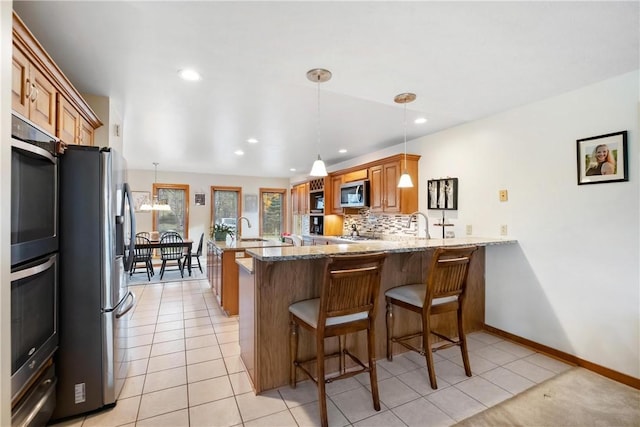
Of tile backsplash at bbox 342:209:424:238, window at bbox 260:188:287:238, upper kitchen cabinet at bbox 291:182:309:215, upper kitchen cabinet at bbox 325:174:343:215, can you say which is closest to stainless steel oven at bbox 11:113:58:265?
tile backsplash at bbox 342:209:424:238

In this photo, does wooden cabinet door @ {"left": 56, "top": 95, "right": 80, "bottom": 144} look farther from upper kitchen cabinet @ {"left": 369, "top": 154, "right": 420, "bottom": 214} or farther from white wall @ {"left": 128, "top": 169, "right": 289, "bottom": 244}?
white wall @ {"left": 128, "top": 169, "right": 289, "bottom": 244}

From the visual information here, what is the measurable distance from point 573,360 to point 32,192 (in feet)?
12.9

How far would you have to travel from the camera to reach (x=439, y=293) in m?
2.20

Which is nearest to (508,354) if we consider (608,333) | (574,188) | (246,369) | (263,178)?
(608,333)

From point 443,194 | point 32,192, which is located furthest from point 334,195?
point 32,192

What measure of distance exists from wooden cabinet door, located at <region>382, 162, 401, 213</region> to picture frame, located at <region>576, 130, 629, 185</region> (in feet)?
6.53

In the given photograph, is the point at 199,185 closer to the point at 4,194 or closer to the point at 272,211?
the point at 272,211

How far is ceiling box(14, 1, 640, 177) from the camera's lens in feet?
5.24

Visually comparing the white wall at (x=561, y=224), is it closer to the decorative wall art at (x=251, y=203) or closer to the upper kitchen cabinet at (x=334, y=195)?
the upper kitchen cabinet at (x=334, y=195)

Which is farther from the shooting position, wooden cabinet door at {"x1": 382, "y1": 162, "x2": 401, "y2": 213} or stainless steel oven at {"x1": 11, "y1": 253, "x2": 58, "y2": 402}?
wooden cabinet door at {"x1": 382, "y1": 162, "x2": 401, "y2": 213}

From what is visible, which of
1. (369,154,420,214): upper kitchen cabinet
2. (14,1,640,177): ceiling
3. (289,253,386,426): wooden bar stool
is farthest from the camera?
(369,154,420,214): upper kitchen cabinet

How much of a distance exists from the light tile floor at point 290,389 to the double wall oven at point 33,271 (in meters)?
0.52

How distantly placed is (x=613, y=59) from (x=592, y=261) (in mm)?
1502

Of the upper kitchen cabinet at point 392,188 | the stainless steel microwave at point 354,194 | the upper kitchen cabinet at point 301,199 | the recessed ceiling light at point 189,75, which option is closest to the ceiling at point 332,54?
the recessed ceiling light at point 189,75
